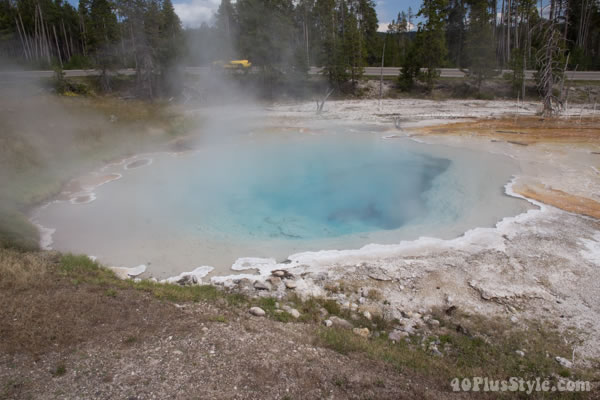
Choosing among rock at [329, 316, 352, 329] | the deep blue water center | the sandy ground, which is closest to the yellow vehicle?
the deep blue water center

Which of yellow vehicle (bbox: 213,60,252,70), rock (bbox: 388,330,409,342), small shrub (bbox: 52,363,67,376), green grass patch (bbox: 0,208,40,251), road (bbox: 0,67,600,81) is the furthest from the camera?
yellow vehicle (bbox: 213,60,252,70)

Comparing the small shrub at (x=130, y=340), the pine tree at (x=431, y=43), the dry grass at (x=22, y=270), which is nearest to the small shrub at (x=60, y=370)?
the small shrub at (x=130, y=340)

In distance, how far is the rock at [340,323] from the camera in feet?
15.5

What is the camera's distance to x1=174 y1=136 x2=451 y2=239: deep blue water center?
8.26 metres

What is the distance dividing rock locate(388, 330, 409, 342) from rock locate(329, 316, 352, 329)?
487 mm

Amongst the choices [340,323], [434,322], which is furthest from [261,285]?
[434,322]

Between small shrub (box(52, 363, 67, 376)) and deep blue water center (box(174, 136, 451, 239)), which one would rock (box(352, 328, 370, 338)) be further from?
deep blue water center (box(174, 136, 451, 239))

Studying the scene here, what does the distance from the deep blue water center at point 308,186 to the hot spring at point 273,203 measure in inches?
1.2

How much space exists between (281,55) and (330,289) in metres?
21.0

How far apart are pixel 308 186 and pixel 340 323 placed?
6.21 metres

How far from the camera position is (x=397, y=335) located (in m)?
4.59

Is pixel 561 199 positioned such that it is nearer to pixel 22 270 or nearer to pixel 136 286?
pixel 136 286

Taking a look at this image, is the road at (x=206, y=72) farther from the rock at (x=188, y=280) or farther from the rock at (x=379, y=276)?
the rock at (x=379, y=276)

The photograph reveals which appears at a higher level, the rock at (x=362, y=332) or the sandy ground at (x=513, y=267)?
the sandy ground at (x=513, y=267)
